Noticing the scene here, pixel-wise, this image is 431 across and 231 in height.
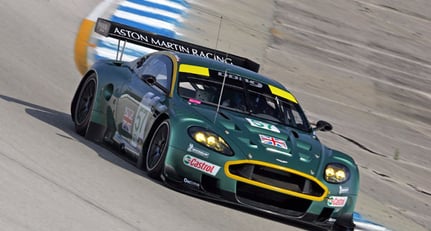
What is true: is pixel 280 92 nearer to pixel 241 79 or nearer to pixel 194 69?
pixel 241 79

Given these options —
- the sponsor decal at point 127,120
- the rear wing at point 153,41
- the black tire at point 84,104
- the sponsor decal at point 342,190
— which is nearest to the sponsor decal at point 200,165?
the sponsor decal at point 342,190

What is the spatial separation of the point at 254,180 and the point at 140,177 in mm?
954

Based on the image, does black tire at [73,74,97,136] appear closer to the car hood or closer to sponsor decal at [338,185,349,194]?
the car hood

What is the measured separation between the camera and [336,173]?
8.88m

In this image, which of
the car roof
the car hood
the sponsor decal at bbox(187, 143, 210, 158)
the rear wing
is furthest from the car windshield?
the rear wing

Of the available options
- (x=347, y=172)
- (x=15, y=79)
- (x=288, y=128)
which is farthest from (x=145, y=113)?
(x=15, y=79)

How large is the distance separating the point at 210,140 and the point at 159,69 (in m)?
1.85

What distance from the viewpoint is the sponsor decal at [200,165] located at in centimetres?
843

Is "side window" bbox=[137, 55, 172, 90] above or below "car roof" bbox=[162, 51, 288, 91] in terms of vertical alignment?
below

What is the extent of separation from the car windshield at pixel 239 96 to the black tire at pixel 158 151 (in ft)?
1.88

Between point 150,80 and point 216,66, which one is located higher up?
point 216,66

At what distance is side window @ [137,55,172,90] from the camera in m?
9.87

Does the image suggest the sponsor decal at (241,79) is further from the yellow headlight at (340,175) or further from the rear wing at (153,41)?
the rear wing at (153,41)

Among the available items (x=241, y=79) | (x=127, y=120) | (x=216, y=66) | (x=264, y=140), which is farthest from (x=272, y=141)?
(x=127, y=120)
